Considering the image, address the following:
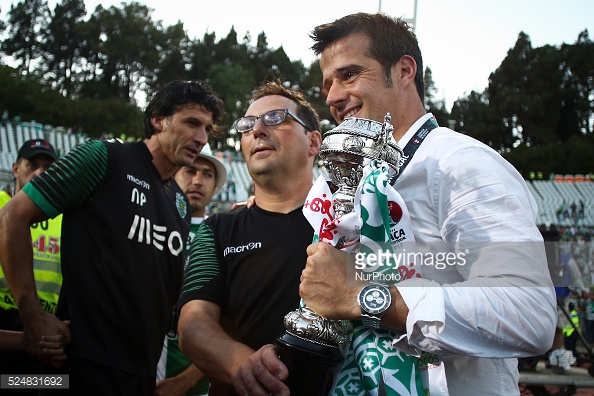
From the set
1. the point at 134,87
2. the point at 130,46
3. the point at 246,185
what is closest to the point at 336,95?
the point at 246,185

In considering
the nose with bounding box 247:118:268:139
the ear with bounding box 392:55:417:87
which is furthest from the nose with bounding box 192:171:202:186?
the ear with bounding box 392:55:417:87

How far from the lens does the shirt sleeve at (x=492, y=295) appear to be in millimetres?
1344

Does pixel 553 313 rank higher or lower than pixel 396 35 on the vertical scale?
lower

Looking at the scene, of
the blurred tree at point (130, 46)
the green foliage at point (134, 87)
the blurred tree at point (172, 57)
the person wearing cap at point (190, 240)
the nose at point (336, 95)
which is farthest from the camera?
the blurred tree at point (172, 57)

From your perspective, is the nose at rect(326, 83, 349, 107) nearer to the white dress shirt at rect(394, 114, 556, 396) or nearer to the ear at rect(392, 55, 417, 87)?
the ear at rect(392, 55, 417, 87)

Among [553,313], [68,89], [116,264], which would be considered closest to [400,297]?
[553,313]

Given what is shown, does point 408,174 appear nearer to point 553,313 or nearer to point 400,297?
point 400,297

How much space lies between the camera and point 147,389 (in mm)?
3014

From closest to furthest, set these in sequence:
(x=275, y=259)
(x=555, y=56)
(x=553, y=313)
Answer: (x=553, y=313) < (x=275, y=259) < (x=555, y=56)

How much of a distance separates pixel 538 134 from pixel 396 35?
36047mm

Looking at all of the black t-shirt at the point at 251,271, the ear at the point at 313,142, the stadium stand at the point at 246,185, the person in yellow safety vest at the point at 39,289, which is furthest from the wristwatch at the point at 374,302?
the stadium stand at the point at 246,185

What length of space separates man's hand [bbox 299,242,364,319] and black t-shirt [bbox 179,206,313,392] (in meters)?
0.76

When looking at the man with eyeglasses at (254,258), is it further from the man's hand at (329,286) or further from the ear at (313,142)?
the man's hand at (329,286)

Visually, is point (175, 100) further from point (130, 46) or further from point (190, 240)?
point (130, 46)
